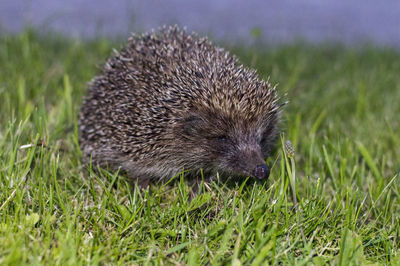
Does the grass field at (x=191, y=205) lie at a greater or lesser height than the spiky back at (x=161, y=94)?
lesser

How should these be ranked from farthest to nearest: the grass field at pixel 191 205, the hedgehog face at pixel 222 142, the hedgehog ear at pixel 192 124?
the hedgehog ear at pixel 192 124 → the hedgehog face at pixel 222 142 → the grass field at pixel 191 205

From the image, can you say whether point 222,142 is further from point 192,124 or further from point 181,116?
point 181,116

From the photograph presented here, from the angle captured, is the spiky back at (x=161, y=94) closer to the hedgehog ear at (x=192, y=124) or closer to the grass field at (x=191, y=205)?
the hedgehog ear at (x=192, y=124)

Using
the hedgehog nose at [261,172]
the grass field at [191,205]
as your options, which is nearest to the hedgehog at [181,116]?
the hedgehog nose at [261,172]

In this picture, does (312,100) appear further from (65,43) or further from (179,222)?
(65,43)

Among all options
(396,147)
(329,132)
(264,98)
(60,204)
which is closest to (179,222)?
(60,204)

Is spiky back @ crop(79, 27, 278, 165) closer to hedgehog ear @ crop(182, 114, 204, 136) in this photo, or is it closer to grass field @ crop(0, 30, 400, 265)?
hedgehog ear @ crop(182, 114, 204, 136)

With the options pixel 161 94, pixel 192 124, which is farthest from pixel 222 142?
pixel 161 94

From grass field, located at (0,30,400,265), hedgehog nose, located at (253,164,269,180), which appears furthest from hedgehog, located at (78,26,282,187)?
grass field, located at (0,30,400,265)
